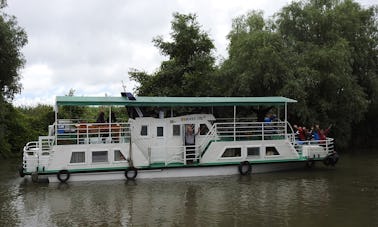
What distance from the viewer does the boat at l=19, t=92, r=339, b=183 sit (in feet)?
68.1

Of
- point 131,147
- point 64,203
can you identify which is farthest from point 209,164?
point 64,203

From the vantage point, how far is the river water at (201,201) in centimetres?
1414

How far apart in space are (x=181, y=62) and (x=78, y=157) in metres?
17.0

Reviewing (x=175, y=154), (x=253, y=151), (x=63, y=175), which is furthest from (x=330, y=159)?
(x=63, y=175)

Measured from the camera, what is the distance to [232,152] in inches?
939

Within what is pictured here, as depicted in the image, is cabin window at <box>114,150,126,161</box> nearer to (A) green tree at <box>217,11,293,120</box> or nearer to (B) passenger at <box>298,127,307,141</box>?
(B) passenger at <box>298,127,307,141</box>

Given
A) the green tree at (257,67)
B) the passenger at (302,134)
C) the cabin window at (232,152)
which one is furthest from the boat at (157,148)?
the green tree at (257,67)

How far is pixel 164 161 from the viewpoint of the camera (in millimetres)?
22250

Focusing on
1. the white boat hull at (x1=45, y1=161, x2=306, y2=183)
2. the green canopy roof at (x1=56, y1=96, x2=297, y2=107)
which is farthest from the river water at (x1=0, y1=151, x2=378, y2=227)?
the green canopy roof at (x1=56, y1=96, x2=297, y2=107)

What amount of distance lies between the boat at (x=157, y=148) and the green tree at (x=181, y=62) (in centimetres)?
1064

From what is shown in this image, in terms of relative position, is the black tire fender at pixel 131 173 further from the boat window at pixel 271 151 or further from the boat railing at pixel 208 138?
the boat window at pixel 271 151

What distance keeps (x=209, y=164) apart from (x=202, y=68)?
14.7 meters

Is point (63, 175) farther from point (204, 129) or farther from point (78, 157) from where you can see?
point (204, 129)

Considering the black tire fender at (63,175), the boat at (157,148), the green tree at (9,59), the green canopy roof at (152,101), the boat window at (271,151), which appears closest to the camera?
the black tire fender at (63,175)
